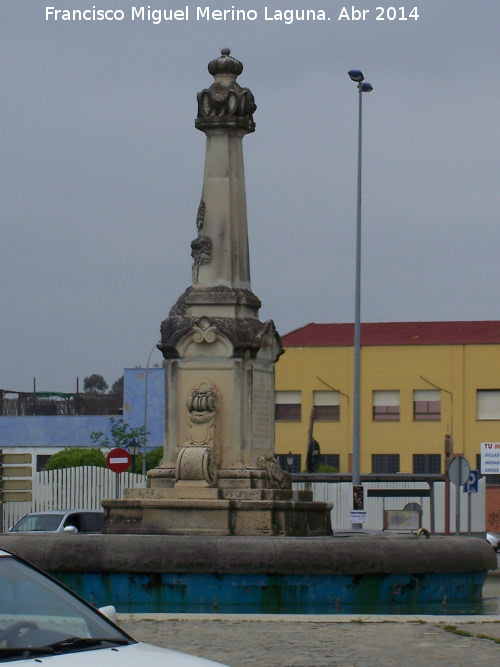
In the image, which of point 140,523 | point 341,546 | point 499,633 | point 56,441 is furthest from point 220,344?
point 56,441

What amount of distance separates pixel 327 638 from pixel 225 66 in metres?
9.84

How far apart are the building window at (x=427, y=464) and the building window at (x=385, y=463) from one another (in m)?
0.87

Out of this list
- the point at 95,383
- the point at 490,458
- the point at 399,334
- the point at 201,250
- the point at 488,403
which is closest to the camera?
the point at 201,250

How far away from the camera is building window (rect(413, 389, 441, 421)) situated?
5816cm

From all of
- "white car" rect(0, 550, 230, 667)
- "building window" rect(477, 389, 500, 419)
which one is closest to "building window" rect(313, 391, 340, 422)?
"building window" rect(477, 389, 500, 419)

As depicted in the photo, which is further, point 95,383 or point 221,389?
point 95,383

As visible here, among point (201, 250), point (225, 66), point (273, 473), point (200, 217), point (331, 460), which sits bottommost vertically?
point (331, 460)

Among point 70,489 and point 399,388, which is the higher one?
point 399,388

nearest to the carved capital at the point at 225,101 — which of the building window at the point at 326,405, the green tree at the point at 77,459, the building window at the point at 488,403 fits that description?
the green tree at the point at 77,459

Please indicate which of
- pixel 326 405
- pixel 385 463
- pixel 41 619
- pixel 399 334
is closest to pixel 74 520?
pixel 41 619

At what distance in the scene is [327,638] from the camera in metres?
12.0

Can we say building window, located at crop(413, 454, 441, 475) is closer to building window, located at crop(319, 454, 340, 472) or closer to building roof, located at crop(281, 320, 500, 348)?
building window, located at crop(319, 454, 340, 472)

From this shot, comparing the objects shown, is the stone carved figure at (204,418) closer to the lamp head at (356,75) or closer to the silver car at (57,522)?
the silver car at (57,522)

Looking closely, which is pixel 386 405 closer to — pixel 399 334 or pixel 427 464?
pixel 427 464
